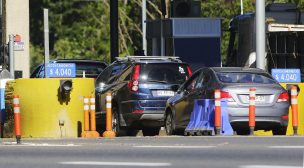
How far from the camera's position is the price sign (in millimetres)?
29422

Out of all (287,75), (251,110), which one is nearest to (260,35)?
(287,75)

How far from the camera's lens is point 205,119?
84.1 ft

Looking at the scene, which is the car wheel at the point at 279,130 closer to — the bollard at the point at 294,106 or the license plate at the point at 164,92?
the bollard at the point at 294,106

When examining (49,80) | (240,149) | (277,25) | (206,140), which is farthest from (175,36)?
(240,149)

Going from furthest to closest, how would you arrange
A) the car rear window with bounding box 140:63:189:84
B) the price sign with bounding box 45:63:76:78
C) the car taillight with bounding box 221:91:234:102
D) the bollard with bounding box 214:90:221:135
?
the price sign with bounding box 45:63:76:78 < the car rear window with bounding box 140:63:189:84 < the car taillight with bounding box 221:91:234:102 < the bollard with bounding box 214:90:221:135

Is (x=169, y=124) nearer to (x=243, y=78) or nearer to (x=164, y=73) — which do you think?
(x=164, y=73)

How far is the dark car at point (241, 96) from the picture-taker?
2506cm

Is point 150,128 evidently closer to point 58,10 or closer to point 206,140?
point 206,140

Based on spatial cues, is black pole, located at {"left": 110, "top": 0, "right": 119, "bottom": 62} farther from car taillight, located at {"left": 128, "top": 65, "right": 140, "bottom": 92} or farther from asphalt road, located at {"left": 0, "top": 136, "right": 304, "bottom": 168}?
asphalt road, located at {"left": 0, "top": 136, "right": 304, "bottom": 168}

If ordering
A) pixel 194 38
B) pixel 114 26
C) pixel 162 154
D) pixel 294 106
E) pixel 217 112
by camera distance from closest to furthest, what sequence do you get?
pixel 162 154 < pixel 217 112 < pixel 294 106 < pixel 194 38 < pixel 114 26

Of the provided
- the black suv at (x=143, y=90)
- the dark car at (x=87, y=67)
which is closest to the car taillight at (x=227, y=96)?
the black suv at (x=143, y=90)

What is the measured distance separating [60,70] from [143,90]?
8.37 feet

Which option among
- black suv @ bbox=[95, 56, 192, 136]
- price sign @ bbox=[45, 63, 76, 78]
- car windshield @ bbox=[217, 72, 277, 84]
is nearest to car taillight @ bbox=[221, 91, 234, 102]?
car windshield @ bbox=[217, 72, 277, 84]

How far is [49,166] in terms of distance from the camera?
15938 millimetres
